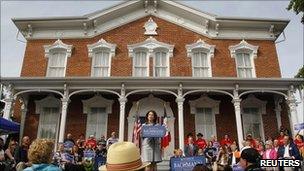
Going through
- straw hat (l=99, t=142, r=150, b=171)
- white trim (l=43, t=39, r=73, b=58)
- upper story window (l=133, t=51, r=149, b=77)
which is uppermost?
white trim (l=43, t=39, r=73, b=58)

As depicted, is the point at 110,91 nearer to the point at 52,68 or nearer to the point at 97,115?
the point at 97,115

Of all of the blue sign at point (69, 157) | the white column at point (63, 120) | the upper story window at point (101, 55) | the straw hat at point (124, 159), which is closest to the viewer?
the straw hat at point (124, 159)

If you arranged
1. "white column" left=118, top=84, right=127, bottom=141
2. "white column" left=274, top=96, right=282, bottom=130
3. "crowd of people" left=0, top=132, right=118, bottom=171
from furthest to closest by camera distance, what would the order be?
"white column" left=274, top=96, right=282, bottom=130 < "white column" left=118, top=84, right=127, bottom=141 < "crowd of people" left=0, top=132, right=118, bottom=171

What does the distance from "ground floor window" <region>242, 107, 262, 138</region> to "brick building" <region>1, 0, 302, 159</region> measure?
52 mm

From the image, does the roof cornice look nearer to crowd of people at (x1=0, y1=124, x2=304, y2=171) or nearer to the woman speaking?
crowd of people at (x1=0, y1=124, x2=304, y2=171)

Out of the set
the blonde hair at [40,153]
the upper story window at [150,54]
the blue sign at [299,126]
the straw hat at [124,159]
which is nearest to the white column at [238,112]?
the blue sign at [299,126]

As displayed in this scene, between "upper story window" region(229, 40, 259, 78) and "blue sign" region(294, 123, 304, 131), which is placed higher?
"upper story window" region(229, 40, 259, 78)

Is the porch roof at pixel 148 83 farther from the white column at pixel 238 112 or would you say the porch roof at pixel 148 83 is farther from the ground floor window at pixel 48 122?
the ground floor window at pixel 48 122

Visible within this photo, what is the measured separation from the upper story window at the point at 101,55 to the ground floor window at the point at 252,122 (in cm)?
759

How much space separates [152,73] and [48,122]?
19.4 feet

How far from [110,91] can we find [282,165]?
847 cm

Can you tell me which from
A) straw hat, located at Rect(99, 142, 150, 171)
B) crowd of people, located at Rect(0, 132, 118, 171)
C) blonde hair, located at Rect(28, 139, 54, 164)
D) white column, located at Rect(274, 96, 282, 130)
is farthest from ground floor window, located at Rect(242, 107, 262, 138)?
straw hat, located at Rect(99, 142, 150, 171)

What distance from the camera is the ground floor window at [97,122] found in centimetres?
1753

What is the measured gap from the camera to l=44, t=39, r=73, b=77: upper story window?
1897cm
